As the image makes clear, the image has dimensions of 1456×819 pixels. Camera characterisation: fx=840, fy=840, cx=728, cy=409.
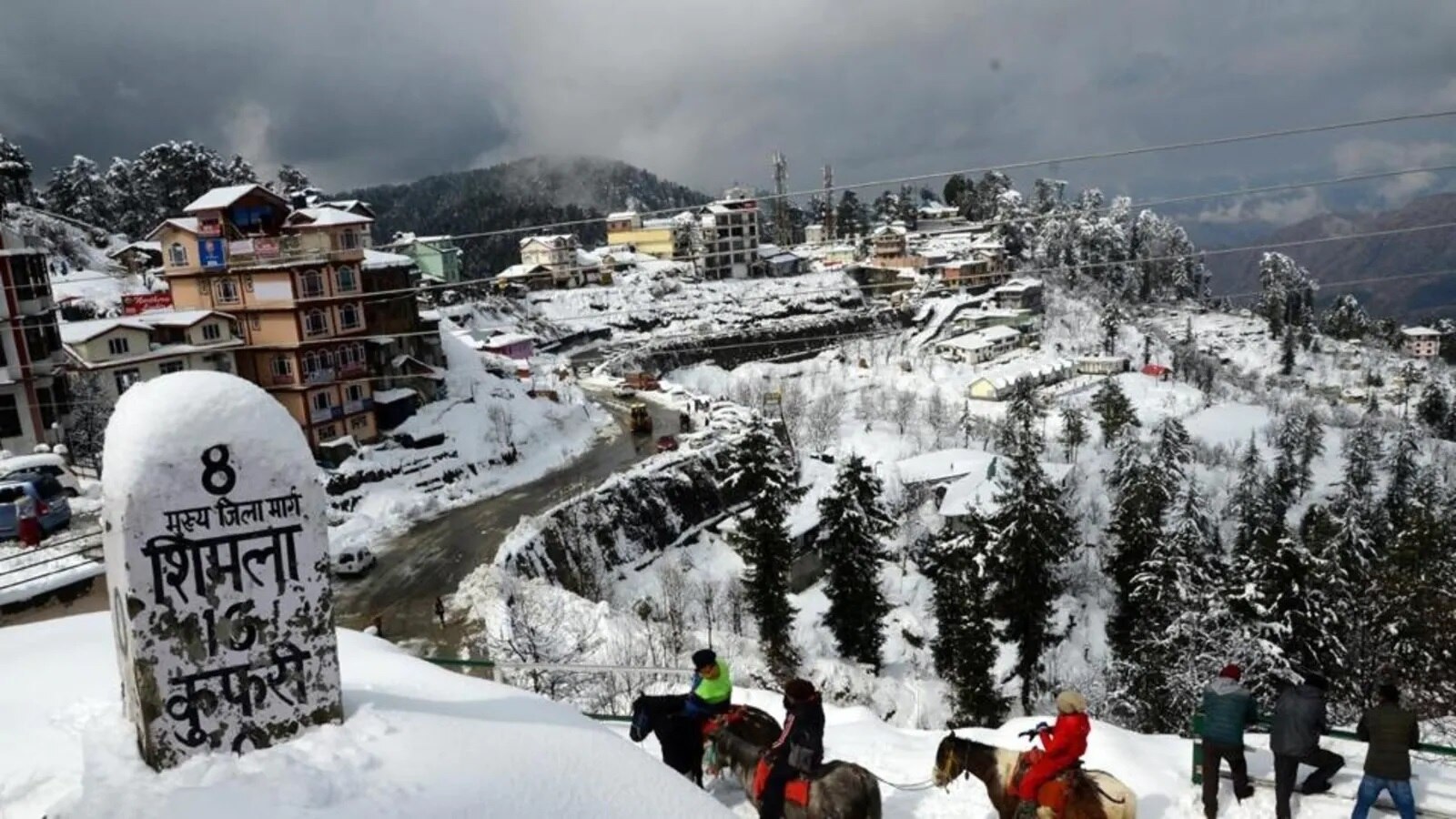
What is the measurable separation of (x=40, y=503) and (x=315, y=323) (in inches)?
473

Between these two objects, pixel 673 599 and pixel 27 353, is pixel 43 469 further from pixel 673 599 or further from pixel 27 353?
pixel 673 599

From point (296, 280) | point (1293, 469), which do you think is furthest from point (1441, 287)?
point (296, 280)

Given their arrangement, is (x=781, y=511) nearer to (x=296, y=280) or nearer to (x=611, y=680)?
(x=611, y=680)

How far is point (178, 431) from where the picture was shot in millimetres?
4598

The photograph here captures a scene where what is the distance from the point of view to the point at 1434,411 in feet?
211

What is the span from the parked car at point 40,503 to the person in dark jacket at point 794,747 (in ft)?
70.9

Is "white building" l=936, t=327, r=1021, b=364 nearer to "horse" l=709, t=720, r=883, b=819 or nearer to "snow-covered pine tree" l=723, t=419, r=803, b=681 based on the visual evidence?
"snow-covered pine tree" l=723, t=419, r=803, b=681

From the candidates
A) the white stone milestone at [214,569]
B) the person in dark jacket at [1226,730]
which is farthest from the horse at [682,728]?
the person in dark jacket at [1226,730]

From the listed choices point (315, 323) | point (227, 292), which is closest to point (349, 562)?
point (315, 323)

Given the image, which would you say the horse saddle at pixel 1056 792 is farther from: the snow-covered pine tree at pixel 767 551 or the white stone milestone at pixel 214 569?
the snow-covered pine tree at pixel 767 551

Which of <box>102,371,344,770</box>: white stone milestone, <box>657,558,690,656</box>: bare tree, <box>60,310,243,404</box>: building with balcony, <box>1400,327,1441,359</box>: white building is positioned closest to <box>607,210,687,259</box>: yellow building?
<box>60,310,243,404</box>: building with balcony

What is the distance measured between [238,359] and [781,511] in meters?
20.6

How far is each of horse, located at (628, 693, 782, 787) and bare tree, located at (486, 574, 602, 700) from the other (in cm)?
→ 988

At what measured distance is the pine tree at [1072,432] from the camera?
174 ft
